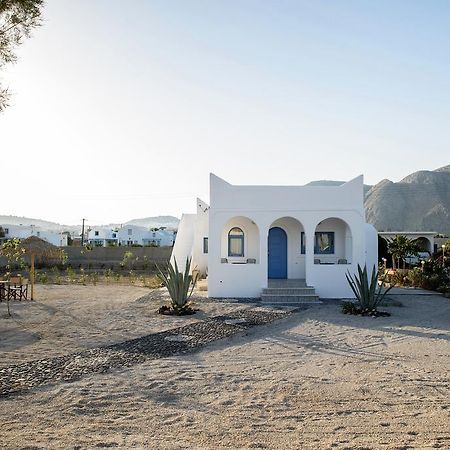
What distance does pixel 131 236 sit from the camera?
66750mm

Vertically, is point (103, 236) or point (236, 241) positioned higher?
point (103, 236)

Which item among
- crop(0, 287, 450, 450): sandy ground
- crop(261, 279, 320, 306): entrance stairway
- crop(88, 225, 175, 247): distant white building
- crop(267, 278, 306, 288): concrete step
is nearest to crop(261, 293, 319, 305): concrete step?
crop(261, 279, 320, 306): entrance stairway

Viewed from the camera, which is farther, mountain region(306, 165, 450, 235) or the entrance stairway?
mountain region(306, 165, 450, 235)

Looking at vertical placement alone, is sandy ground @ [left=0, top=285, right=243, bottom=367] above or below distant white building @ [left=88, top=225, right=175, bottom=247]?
below

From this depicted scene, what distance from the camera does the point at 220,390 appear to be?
643 centimetres

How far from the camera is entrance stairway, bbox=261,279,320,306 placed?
1541cm

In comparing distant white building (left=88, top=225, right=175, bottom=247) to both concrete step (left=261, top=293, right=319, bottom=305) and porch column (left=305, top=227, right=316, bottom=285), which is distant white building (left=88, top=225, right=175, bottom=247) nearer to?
porch column (left=305, top=227, right=316, bottom=285)

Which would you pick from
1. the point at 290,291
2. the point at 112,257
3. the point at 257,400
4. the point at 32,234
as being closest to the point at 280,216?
the point at 290,291

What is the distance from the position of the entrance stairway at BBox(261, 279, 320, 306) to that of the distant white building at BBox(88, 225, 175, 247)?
158ft

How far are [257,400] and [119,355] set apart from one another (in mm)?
3119

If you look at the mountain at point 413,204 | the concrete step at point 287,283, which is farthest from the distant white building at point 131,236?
the concrete step at point 287,283

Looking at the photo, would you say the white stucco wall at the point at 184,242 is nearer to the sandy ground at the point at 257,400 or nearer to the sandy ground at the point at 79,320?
the sandy ground at the point at 79,320

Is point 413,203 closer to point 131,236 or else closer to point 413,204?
point 413,204

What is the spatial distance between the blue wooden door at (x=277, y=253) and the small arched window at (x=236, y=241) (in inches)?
42.0
